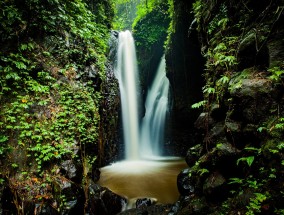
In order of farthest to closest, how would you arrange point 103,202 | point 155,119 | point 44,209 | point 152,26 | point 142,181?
point 152,26 < point 155,119 < point 142,181 < point 103,202 < point 44,209

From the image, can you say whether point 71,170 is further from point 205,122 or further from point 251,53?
point 251,53

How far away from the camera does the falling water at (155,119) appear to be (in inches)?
517

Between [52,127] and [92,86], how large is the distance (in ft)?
9.16

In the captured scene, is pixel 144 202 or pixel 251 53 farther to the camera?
pixel 144 202

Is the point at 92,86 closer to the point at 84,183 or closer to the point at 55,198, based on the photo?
the point at 84,183

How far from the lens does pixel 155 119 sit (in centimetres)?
1362

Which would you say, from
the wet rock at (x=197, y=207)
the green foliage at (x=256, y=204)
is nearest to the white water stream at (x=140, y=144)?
the wet rock at (x=197, y=207)

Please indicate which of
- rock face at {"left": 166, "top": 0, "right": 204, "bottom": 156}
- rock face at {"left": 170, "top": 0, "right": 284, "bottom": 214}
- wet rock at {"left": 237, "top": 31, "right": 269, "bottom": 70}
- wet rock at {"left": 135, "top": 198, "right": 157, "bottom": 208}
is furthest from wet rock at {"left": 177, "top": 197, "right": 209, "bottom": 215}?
rock face at {"left": 166, "top": 0, "right": 204, "bottom": 156}

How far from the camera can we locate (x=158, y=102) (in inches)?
559

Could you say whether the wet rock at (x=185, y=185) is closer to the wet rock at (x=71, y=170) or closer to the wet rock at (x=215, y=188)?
the wet rock at (x=215, y=188)

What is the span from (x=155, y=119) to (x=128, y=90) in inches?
107

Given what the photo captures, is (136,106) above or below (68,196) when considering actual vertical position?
above

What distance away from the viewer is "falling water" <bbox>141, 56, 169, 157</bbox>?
43.1ft

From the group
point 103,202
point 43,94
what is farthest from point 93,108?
point 103,202
